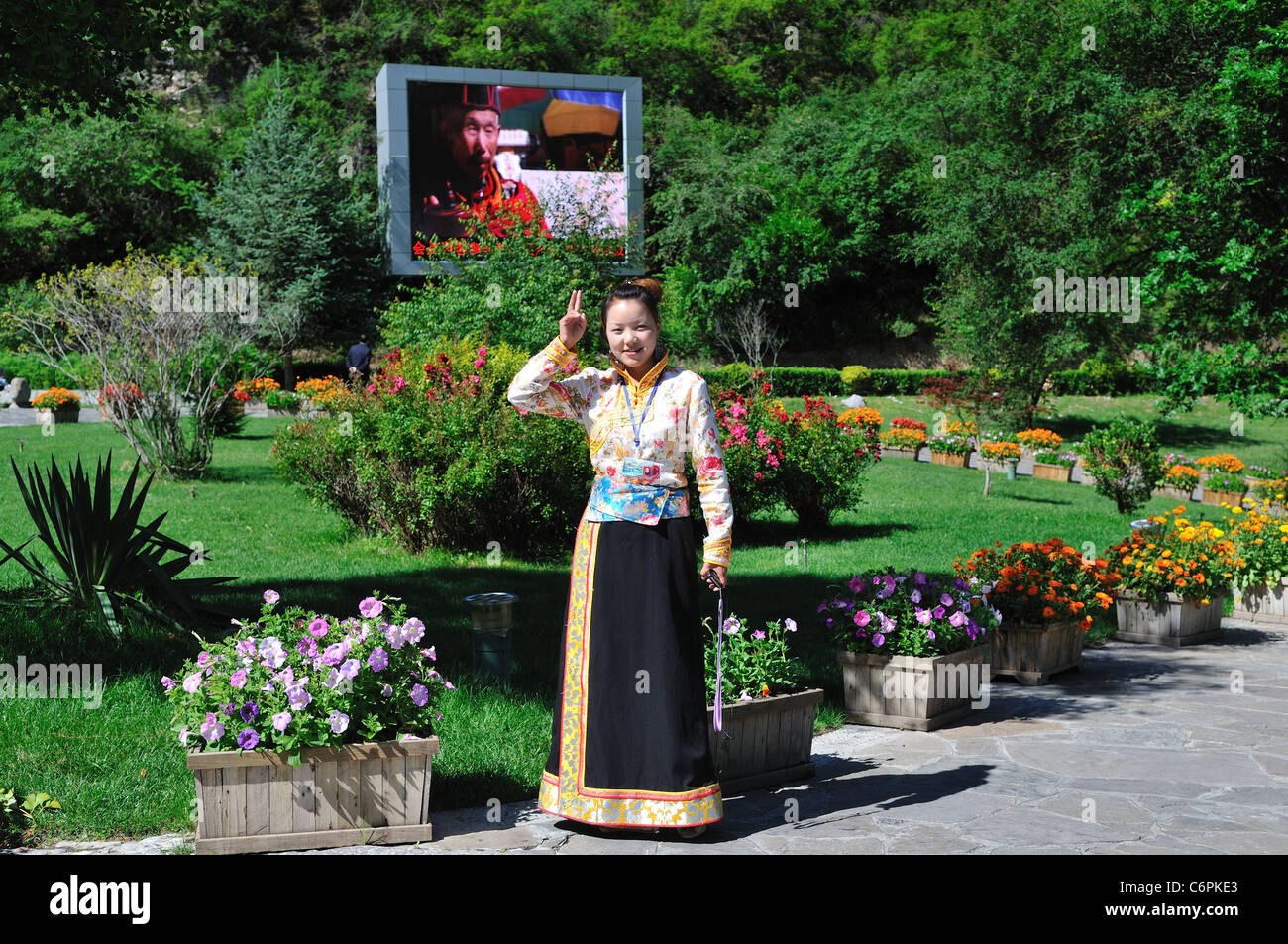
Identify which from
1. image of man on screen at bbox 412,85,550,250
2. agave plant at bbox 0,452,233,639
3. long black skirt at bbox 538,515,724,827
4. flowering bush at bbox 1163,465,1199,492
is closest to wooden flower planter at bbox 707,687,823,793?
long black skirt at bbox 538,515,724,827

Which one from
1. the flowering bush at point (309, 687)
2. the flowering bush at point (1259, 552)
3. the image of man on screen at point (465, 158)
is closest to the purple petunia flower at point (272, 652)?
the flowering bush at point (309, 687)

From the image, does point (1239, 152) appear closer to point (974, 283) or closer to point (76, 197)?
point (974, 283)

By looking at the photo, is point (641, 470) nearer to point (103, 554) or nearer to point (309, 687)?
point (309, 687)

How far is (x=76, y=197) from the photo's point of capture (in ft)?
133

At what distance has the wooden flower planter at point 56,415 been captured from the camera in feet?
72.4

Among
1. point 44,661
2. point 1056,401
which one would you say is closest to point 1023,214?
point 1056,401

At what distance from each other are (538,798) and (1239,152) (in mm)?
12586

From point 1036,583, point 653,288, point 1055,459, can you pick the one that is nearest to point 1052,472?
point 1055,459

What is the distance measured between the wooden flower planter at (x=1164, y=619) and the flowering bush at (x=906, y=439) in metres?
14.1

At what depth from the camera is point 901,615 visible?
6516 millimetres

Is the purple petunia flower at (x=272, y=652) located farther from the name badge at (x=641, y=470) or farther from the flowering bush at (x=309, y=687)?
the name badge at (x=641, y=470)

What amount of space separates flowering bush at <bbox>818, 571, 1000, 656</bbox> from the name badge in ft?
7.45

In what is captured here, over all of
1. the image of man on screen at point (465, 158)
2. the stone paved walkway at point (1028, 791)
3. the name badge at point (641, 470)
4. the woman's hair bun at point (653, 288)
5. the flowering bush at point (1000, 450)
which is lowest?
the stone paved walkway at point (1028, 791)

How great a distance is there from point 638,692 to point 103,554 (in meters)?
4.32
